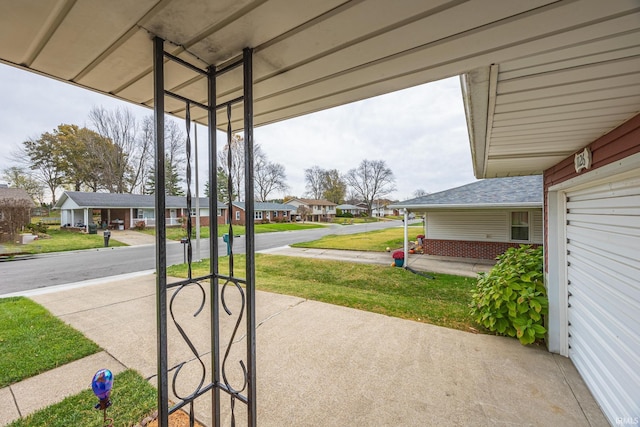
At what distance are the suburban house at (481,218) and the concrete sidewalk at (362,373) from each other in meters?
6.18

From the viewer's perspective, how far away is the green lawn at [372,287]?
4281 mm

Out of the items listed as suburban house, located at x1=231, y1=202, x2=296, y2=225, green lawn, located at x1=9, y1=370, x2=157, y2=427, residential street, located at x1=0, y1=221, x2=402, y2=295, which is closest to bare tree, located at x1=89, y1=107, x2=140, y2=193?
suburban house, located at x1=231, y1=202, x2=296, y2=225

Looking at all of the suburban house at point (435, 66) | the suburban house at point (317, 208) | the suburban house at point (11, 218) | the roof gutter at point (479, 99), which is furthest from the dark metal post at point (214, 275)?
the suburban house at point (317, 208)

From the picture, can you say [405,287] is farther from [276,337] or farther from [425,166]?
[425,166]

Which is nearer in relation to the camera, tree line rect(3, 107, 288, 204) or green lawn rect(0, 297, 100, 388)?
green lawn rect(0, 297, 100, 388)

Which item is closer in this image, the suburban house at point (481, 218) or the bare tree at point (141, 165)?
the suburban house at point (481, 218)

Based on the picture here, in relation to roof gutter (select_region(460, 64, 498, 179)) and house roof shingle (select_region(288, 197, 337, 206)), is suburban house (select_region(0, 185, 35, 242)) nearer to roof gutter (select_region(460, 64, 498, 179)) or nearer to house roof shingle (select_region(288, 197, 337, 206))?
roof gutter (select_region(460, 64, 498, 179))

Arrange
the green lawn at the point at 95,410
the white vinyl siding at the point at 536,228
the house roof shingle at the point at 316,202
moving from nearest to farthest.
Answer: the green lawn at the point at 95,410
the white vinyl siding at the point at 536,228
the house roof shingle at the point at 316,202

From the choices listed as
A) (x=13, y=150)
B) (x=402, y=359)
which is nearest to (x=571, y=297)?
(x=402, y=359)

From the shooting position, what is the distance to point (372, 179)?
42438 mm

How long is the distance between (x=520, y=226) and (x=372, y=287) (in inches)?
257

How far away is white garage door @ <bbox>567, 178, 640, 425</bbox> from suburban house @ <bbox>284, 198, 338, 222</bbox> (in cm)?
3478

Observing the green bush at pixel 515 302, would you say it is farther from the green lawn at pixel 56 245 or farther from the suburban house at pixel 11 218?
the suburban house at pixel 11 218

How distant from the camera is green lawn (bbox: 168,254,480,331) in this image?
14.0 feet
